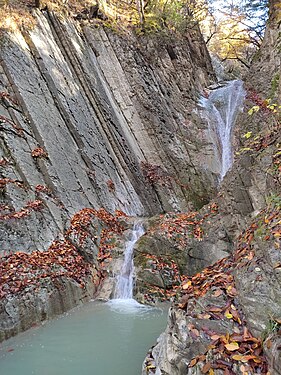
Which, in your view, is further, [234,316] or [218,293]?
[218,293]

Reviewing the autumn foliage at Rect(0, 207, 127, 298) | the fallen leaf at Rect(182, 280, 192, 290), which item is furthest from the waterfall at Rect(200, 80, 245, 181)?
the fallen leaf at Rect(182, 280, 192, 290)

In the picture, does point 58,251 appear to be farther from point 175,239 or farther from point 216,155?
point 216,155

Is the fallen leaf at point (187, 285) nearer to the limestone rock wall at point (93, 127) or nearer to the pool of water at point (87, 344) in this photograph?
the pool of water at point (87, 344)

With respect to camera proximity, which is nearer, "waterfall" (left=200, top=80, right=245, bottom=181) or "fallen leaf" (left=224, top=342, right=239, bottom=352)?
"fallen leaf" (left=224, top=342, right=239, bottom=352)

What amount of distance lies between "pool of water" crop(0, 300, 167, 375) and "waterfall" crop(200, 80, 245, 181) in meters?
8.82

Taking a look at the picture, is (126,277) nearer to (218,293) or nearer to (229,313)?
(218,293)

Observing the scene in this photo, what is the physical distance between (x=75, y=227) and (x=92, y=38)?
9.52 meters

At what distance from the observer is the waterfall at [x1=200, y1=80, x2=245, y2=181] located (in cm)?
1374

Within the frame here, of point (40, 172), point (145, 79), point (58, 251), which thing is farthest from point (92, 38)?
point (58, 251)

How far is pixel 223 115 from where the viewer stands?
49.1ft

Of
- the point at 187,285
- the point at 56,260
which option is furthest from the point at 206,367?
the point at 56,260

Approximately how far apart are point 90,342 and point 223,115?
41.8 ft

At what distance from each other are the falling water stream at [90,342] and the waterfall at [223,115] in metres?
8.62

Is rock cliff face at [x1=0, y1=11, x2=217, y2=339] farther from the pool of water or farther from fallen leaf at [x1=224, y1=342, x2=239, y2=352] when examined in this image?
fallen leaf at [x1=224, y1=342, x2=239, y2=352]
